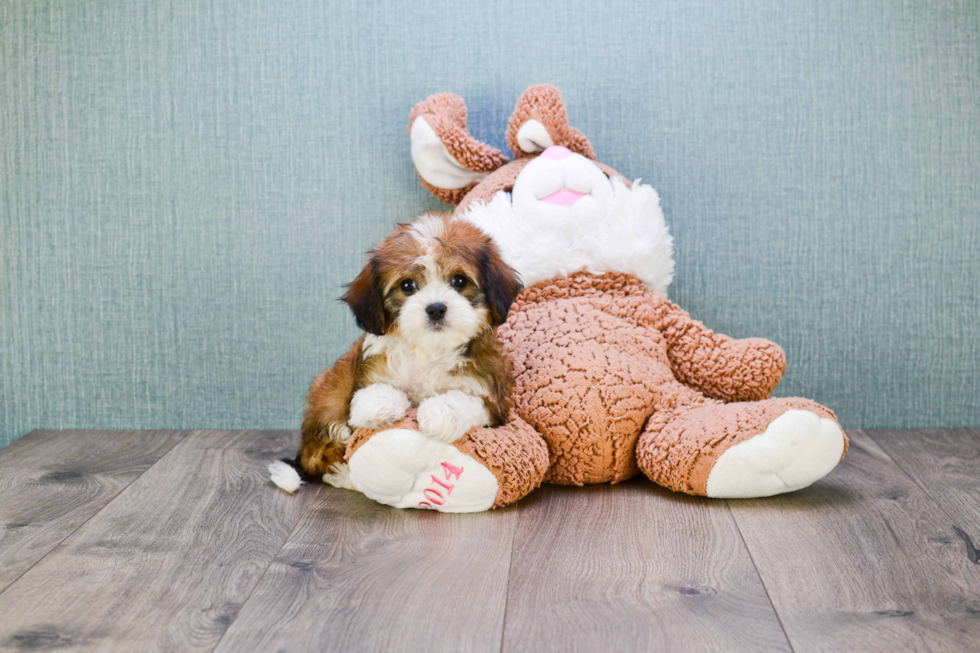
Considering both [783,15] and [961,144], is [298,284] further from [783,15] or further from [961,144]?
[961,144]

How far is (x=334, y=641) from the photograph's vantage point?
1.15m

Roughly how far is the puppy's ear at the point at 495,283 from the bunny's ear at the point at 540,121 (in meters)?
0.50

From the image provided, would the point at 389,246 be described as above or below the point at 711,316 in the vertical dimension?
above

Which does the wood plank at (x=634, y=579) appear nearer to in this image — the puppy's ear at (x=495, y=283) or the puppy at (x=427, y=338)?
the puppy at (x=427, y=338)

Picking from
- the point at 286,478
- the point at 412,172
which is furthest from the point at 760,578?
the point at 412,172

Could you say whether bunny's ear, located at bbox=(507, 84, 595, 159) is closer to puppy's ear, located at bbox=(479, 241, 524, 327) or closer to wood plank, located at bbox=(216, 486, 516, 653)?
puppy's ear, located at bbox=(479, 241, 524, 327)

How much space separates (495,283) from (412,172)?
31.3 inches

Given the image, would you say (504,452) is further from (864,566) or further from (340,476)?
(864,566)

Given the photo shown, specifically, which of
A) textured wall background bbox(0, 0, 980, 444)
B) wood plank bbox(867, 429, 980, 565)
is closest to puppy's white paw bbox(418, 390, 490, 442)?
textured wall background bbox(0, 0, 980, 444)

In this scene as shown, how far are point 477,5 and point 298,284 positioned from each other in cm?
93

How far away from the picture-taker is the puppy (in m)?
1.53

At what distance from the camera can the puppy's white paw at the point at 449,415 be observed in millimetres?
1553

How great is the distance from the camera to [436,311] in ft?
4.88

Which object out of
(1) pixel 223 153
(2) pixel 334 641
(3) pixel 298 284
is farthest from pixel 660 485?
(1) pixel 223 153
